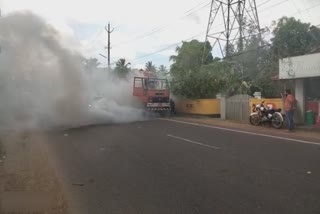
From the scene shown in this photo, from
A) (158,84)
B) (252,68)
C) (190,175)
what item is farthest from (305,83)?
(252,68)

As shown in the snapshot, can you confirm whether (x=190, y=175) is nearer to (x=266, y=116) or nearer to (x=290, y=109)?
(x=290, y=109)

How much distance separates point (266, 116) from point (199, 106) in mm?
10784

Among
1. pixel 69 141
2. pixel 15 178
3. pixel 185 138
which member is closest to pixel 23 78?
pixel 69 141

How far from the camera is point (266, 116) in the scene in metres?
21.9

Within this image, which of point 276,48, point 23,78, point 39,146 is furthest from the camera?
point 276,48

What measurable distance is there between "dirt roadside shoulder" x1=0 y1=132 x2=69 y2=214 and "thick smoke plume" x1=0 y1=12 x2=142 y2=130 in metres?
8.55

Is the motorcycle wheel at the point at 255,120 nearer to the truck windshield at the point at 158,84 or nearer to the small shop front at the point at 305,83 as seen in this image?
the small shop front at the point at 305,83

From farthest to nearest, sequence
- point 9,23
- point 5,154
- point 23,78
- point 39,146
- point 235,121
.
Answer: point 235,121 → point 23,78 → point 9,23 → point 39,146 → point 5,154

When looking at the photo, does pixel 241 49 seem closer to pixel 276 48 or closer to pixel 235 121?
pixel 276 48

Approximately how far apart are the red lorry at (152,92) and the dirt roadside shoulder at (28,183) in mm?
16266

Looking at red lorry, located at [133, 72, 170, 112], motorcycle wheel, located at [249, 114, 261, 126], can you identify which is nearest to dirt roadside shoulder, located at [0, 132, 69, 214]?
motorcycle wheel, located at [249, 114, 261, 126]

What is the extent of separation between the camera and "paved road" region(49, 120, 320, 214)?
23.7 ft

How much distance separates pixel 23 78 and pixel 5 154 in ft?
37.0

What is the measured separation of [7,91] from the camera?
76.4ft
